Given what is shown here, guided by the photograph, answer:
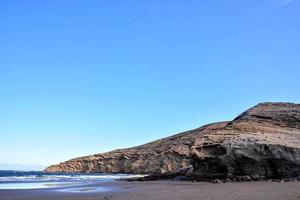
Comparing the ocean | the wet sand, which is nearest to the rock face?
the wet sand

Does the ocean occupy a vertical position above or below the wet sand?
above

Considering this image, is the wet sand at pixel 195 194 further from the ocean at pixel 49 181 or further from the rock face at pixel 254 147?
the ocean at pixel 49 181

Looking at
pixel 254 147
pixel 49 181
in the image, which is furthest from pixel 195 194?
pixel 49 181

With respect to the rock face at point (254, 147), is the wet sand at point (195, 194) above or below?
below

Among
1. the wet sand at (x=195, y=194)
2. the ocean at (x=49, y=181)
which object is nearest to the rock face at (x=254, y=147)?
the wet sand at (x=195, y=194)

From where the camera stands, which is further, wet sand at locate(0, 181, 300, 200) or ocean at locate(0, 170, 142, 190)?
ocean at locate(0, 170, 142, 190)

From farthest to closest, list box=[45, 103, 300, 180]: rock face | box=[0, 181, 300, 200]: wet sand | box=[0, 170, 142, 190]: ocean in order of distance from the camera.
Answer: box=[0, 170, 142, 190]: ocean
box=[45, 103, 300, 180]: rock face
box=[0, 181, 300, 200]: wet sand

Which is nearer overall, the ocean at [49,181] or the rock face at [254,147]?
the rock face at [254,147]

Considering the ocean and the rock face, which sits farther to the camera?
the ocean

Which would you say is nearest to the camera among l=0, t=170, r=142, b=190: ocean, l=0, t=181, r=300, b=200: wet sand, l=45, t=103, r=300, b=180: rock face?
l=0, t=181, r=300, b=200: wet sand

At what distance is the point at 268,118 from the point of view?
3788cm

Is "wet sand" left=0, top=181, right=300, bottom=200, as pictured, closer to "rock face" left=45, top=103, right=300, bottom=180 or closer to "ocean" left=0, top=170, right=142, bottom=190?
"rock face" left=45, top=103, right=300, bottom=180

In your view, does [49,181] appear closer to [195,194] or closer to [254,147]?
[254,147]

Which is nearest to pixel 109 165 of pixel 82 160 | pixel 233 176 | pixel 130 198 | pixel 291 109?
pixel 82 160
